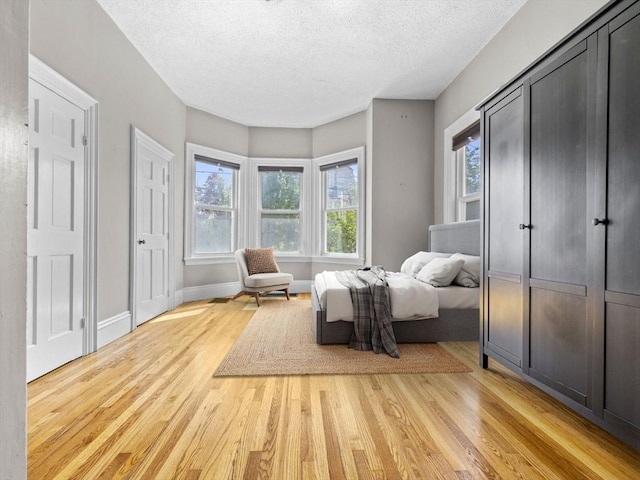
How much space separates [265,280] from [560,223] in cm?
389

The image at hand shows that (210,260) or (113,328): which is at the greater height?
(210,260)

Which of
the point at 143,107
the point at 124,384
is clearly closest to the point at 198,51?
the point at 143,107

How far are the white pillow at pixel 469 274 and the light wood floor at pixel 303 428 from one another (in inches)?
38.5

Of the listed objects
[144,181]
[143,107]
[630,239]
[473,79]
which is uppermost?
[473,79]

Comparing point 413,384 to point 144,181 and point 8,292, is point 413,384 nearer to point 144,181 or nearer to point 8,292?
point 8,292

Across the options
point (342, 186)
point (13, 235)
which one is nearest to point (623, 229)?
point (13, 235)

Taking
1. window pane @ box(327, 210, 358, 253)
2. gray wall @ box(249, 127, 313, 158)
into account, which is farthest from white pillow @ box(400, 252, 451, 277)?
gray wall @ box(249, 127, 313, 158)

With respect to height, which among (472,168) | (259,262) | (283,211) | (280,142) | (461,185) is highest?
(280,142)

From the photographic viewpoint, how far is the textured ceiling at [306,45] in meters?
3.07

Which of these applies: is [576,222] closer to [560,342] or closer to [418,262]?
[560,342]

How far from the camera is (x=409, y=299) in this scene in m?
3.12

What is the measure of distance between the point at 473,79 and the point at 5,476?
15.1 feet

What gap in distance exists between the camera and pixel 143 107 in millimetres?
3881

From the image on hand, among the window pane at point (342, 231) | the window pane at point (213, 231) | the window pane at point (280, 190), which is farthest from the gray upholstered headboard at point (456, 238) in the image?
the window pane at point (213, 231)
